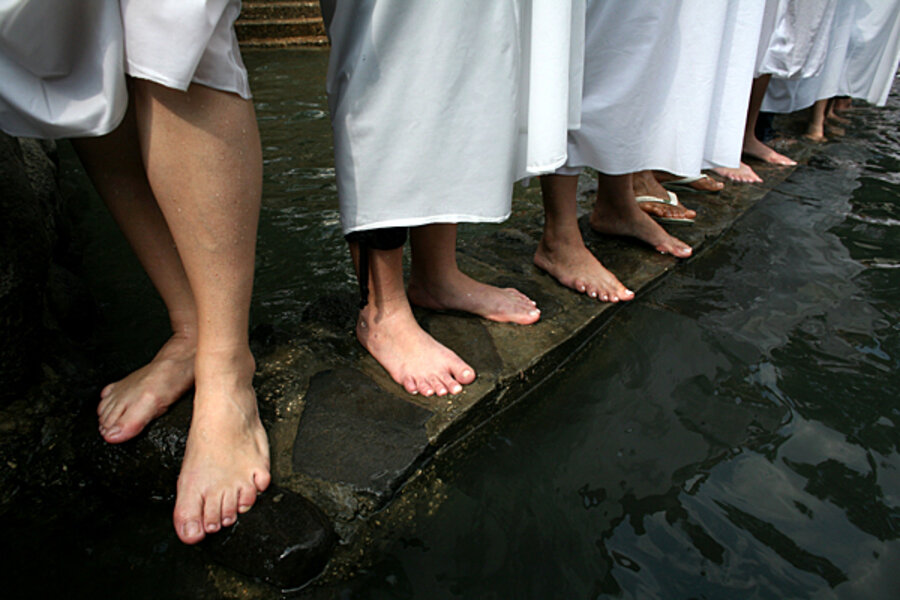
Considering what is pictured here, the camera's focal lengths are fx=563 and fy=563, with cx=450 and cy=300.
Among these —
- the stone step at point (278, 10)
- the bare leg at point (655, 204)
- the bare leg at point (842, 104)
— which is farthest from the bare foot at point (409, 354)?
the stone step at point (278, 10)

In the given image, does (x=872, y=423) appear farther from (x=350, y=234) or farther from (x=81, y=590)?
(x=81, y=590)

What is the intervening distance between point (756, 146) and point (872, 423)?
2.87 m

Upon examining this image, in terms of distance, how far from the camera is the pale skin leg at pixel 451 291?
179 centimetres

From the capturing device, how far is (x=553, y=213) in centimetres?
210

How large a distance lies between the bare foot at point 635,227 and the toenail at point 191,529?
1.95 metres

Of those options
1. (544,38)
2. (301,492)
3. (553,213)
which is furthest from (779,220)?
(301,492)

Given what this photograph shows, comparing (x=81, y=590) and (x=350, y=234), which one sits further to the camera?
(x=350, y=234)

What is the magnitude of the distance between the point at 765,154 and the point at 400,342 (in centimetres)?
336

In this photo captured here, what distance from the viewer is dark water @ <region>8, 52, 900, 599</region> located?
3.80ft

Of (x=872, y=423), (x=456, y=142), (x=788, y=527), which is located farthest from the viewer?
(x=872, y=423)

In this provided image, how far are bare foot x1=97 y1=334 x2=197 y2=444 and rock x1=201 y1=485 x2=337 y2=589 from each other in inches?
13.9

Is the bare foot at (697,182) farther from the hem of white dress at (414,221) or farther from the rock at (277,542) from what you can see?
the rock at (277,542)

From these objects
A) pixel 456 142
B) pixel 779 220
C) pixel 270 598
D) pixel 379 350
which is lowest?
pixel 779 220

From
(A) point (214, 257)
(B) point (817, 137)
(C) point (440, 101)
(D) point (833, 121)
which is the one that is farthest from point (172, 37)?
(D) point (833, 121)
